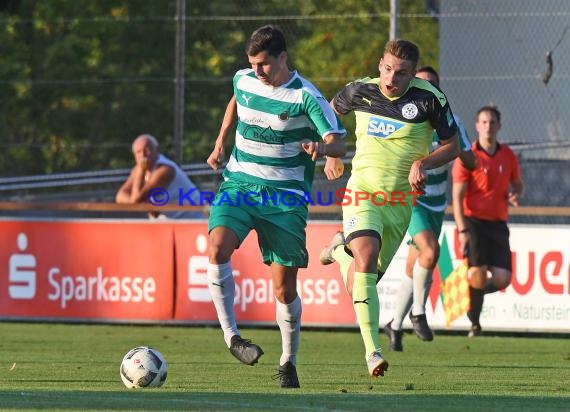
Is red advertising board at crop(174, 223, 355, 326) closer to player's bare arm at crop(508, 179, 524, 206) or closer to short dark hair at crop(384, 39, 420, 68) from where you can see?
player's bare arm at crop(508, 179, 524, 206)

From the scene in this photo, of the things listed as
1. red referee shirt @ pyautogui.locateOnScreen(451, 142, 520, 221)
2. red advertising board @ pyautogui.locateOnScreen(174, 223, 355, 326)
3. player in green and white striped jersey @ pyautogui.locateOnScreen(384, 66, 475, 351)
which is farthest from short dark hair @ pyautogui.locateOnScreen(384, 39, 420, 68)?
red advertising board @ pyautogui.locateOnScreen(174, 223, 355, 326)

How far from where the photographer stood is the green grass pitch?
321 inches

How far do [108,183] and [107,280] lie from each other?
389cm

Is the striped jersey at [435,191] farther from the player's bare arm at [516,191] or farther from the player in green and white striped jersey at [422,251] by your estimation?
the player's bare arm at [516,191]

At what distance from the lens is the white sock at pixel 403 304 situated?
1288 cm

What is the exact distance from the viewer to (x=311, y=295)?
15.6 metres

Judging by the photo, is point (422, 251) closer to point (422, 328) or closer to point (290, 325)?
point (422, 328)

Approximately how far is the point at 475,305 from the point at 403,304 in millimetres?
Result: 2071

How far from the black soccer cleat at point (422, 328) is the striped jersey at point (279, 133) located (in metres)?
3.55

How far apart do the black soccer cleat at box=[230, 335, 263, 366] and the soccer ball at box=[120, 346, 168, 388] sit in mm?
442

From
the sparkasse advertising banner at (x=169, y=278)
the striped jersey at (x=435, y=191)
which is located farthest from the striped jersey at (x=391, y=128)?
the sparkasse advertising banner at (x=169, y=278)

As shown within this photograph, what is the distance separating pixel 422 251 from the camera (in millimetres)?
12797

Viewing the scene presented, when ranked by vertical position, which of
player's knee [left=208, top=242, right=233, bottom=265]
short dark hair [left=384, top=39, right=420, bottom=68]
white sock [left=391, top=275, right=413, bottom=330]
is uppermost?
short dark hair [left=384, top=39, right=420, bottom=68]

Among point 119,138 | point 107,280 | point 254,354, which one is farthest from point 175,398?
point 119,138
